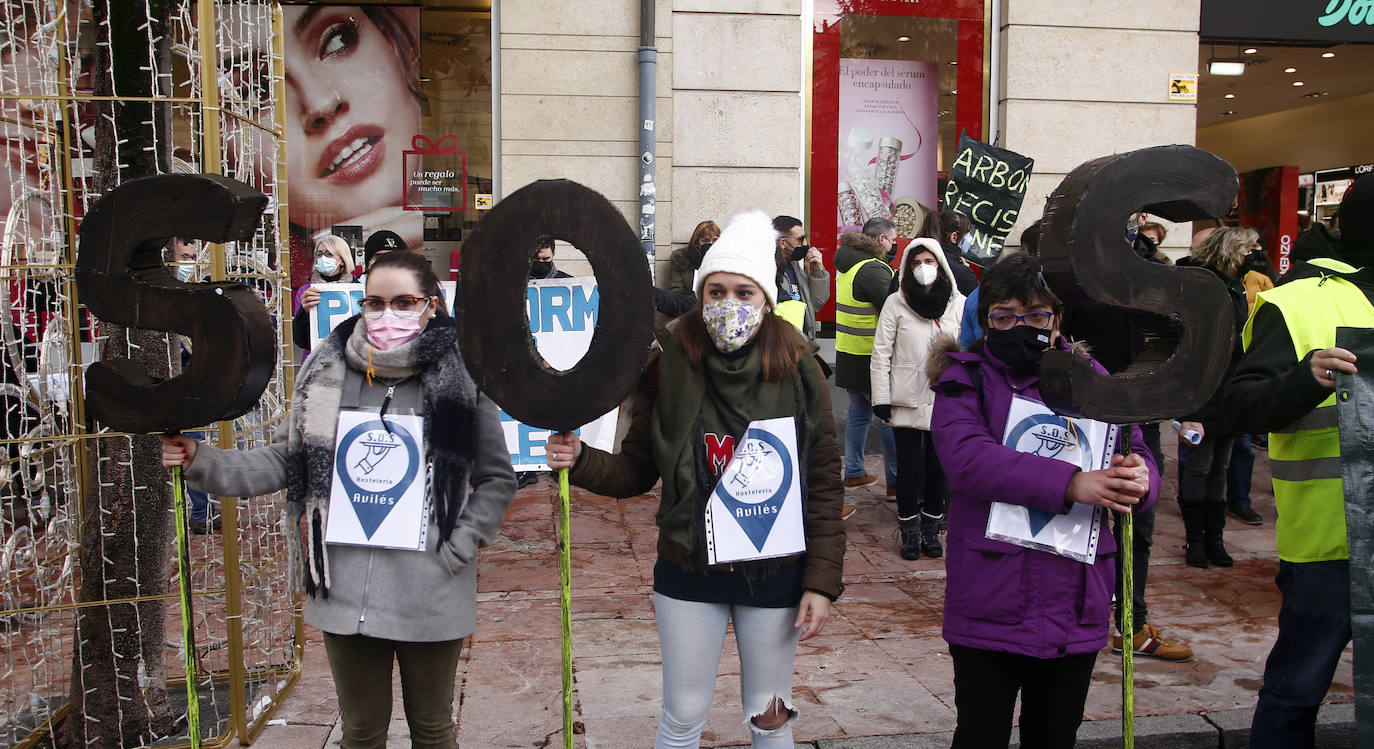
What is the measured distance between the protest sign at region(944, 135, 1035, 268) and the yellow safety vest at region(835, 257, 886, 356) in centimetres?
69

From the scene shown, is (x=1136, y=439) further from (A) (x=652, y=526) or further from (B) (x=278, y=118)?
(A) (x=652, y=526)

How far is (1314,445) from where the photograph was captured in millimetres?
3436

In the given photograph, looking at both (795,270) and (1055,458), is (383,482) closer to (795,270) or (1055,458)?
(1055,458)

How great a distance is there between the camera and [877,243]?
7.59 metres

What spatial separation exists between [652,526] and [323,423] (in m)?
4.65

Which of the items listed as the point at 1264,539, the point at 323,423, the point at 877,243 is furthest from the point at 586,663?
the point at 1264,539

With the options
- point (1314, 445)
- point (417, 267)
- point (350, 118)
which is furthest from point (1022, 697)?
point (350, 118)

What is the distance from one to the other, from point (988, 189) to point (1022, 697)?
15.8 ft

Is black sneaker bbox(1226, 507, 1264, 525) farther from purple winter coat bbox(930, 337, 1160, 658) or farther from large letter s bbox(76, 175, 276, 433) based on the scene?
large letter s bbox(76, 175, 276, 433)

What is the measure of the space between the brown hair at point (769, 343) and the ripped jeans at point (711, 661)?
681 millimetres

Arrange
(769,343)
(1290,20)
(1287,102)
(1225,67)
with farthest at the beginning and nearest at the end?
(1287,102) < (1225,67) < (1290,20) < (769,343)

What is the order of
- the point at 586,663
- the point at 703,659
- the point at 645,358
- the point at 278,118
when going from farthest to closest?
1. the point at 586,663
2. the point at 278,118
3. the point at 703,659
4. the point at 645,358

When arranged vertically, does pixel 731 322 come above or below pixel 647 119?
below

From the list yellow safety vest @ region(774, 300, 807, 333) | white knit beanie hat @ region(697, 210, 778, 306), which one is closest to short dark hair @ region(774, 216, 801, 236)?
yellow safety vest @ region(774, 300, 807, 333)
